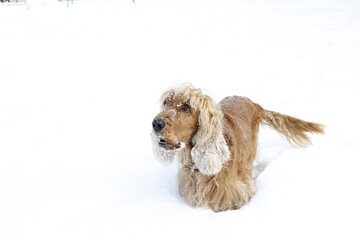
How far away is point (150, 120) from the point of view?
4695 millimetres

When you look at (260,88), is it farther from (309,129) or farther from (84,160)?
(84,160)

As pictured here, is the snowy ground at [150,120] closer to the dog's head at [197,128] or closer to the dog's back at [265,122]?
the dog's back at [265,122]

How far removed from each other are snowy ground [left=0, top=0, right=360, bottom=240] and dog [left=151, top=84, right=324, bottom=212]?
14 centimetres

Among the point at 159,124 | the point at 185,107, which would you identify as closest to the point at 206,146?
the point at 185,107

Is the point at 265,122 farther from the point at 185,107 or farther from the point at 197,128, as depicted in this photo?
the point at 185,107

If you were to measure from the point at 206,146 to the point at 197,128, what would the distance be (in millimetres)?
174

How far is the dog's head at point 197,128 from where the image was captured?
262 centimetres

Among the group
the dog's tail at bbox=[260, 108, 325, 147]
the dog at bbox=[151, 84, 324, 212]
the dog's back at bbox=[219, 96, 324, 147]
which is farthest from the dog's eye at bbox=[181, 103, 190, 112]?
the dog's tail at bbox=[260, 108, 325, 147]

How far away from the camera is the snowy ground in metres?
2.73

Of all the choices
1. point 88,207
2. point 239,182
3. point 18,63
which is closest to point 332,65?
point 239,182

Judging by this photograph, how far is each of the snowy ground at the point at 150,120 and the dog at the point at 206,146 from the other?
0.14 meters

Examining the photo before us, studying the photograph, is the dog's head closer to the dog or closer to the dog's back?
the dog

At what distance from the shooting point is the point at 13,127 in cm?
449

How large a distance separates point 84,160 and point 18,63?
166 inches
